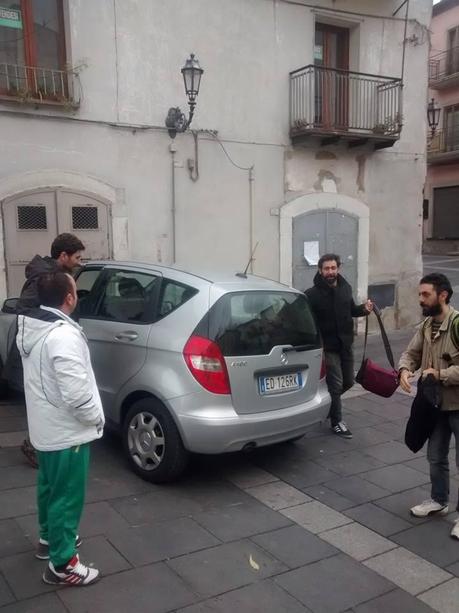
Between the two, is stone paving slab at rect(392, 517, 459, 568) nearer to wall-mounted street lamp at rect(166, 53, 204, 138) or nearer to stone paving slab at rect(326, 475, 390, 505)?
stone paving slab at rect(326, 475, 390, 505)

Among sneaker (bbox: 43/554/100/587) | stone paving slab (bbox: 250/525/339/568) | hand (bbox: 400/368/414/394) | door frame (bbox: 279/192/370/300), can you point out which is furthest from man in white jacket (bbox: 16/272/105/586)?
door frame (bbox: 279/192/370/300)

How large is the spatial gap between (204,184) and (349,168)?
310 centimetres

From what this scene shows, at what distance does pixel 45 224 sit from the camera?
7.59 meters

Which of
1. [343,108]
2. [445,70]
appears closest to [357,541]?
[343,108]

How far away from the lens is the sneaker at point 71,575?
2980 mm

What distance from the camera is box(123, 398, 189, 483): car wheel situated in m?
4.17

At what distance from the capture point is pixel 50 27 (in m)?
7.70

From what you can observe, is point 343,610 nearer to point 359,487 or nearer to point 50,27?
point 359,487

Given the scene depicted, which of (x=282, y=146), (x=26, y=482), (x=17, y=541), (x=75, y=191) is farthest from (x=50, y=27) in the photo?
(x=17, y=541)

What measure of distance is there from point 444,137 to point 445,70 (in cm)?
328

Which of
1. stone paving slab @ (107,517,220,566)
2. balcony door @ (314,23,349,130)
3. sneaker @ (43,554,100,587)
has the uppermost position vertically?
balcony door @ (314,23,349,130)

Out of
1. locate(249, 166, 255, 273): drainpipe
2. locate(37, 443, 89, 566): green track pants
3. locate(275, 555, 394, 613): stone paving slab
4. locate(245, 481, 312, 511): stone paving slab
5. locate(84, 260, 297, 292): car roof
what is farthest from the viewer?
locate(249, 166, 255, 273): drainpipe

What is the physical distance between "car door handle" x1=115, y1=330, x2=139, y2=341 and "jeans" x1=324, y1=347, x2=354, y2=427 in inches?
76.5

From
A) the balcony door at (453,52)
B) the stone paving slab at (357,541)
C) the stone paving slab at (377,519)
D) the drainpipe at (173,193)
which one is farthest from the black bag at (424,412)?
the balcony door at (453,52)
